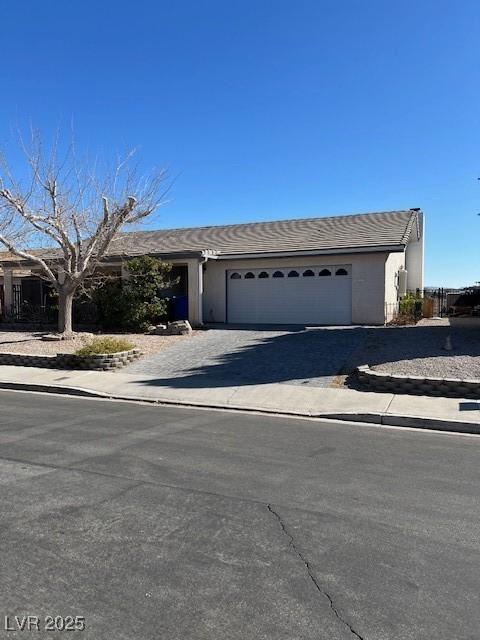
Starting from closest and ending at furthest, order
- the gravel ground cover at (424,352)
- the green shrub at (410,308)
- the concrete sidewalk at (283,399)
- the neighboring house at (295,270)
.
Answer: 1. the concrete sidewalk at (283,399)
2. the gravel ground cover at (424,352)
3. the neighboring house at (295,270)
4. the green shrub at (410,308)

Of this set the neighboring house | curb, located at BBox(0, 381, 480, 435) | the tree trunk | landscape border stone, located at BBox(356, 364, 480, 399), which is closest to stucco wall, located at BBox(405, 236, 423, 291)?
the neighboring house

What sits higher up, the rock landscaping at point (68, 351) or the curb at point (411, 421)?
the rock landscaping at point (68, 351)

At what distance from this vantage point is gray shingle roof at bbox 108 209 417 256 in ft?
67.4

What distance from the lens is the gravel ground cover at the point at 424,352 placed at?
1097 centimetres

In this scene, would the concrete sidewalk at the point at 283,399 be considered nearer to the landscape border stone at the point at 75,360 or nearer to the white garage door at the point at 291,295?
the landscape border stone at the point at 75,360

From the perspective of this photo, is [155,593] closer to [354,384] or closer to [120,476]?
[120,476]

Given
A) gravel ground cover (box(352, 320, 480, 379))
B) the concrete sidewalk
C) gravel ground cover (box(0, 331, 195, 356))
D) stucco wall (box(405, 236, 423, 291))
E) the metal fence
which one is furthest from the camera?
stucco wall (box(405, 236, 423, 291))

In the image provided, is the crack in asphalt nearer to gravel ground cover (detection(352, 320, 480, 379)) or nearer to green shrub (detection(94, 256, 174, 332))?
gravel ground cover (detection(352, 320, 480, 379))

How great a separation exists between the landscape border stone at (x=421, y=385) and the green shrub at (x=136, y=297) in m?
11.0

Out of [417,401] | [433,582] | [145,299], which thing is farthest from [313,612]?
[145,299]

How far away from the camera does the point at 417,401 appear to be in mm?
9688

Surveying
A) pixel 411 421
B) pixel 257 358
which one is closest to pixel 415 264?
pixel 257 358

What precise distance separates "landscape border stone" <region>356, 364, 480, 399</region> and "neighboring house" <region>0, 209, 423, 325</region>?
359 inches

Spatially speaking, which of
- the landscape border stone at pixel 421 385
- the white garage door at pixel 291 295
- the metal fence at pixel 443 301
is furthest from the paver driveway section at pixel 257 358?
the metal fence at pixel 443 301
